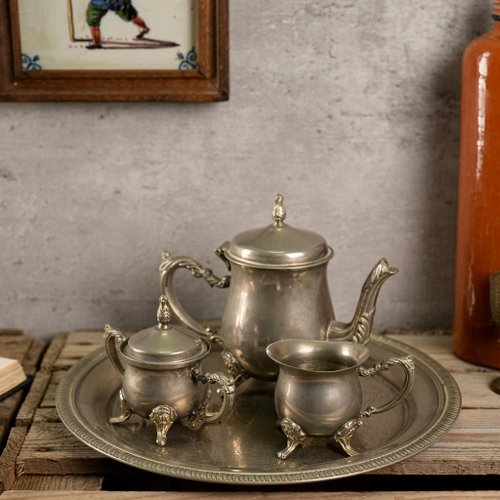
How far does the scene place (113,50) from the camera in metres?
1.22

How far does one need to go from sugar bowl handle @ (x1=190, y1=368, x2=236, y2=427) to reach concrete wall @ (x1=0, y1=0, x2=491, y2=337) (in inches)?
14.1

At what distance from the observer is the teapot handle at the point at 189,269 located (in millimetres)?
1132

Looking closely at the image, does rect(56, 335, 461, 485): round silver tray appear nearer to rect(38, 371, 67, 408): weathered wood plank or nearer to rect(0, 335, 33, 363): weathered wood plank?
rect(38, 371, 67, 408): weathered wood plank

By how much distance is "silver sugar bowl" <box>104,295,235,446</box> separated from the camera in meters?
0.96

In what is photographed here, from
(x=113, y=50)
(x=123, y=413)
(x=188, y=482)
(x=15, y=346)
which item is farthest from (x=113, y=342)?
(x=113, y=50)

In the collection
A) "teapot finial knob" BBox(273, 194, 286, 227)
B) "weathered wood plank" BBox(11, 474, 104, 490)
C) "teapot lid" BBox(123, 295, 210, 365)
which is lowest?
"weathered wood plank" BBox(11, 474, 104, 490)

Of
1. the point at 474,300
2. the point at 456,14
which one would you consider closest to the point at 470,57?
the point at 456,14

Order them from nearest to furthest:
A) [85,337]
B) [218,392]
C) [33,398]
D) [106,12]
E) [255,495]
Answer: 1. [255,495]
2. [218,392]
3. [33,398]
4. [106,12]
5. [85,337]

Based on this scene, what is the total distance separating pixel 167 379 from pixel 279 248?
206 mm

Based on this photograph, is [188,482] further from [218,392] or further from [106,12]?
[106,12]

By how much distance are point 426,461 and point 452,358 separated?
323 millimetres

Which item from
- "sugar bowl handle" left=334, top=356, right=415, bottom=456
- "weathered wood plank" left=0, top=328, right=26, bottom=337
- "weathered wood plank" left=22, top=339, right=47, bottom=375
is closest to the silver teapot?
"sugar bowl handle" left=334, top=356, right=415, bottom=456

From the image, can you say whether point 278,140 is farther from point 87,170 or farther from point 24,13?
point 24,13

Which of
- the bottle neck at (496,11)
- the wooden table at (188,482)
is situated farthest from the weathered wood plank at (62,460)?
the bottle neck at (496,11)
